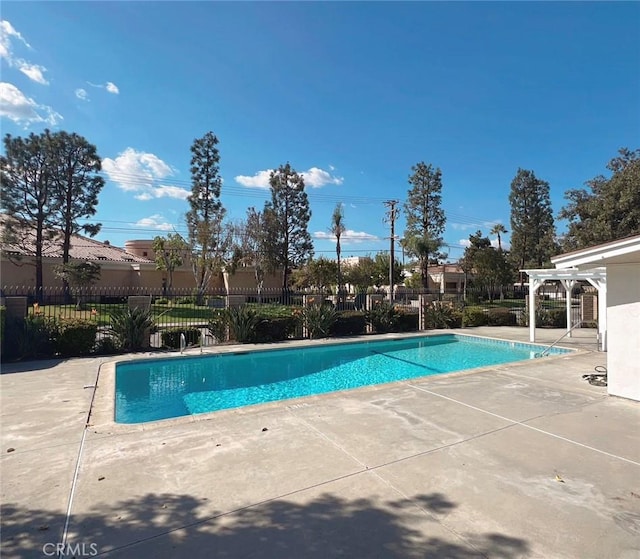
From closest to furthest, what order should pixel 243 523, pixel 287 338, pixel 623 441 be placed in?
pixel 243 523
pixel 623 441
pixel 287 338

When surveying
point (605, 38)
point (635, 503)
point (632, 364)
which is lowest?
point (635, 503)

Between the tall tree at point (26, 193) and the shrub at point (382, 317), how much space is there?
21282mm

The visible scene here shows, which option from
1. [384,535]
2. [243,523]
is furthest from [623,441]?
[243,523]

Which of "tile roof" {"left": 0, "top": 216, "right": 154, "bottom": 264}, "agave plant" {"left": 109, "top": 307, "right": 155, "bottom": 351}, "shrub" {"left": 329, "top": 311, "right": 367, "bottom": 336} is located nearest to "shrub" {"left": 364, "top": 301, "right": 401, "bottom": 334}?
"shrub" {"left": 329, "top": 311, "right": 367, "bottom": 336}

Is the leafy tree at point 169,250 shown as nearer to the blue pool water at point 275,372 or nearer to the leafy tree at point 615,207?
the blue pool water at point 275,372

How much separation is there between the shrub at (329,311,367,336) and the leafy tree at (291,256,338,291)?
22969 mm

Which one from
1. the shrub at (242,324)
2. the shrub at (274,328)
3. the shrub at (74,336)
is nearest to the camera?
the shrub at (74,336)

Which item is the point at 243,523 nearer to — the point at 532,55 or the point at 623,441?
the point at 623,441

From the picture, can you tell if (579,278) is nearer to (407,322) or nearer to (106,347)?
(407,322)

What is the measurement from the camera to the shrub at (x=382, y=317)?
16984 mm

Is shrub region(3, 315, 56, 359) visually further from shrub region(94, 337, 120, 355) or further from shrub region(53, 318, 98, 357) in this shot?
shrub region(94, 337, 120, 355)

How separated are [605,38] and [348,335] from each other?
12.8 metres

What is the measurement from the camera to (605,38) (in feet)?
35.2
